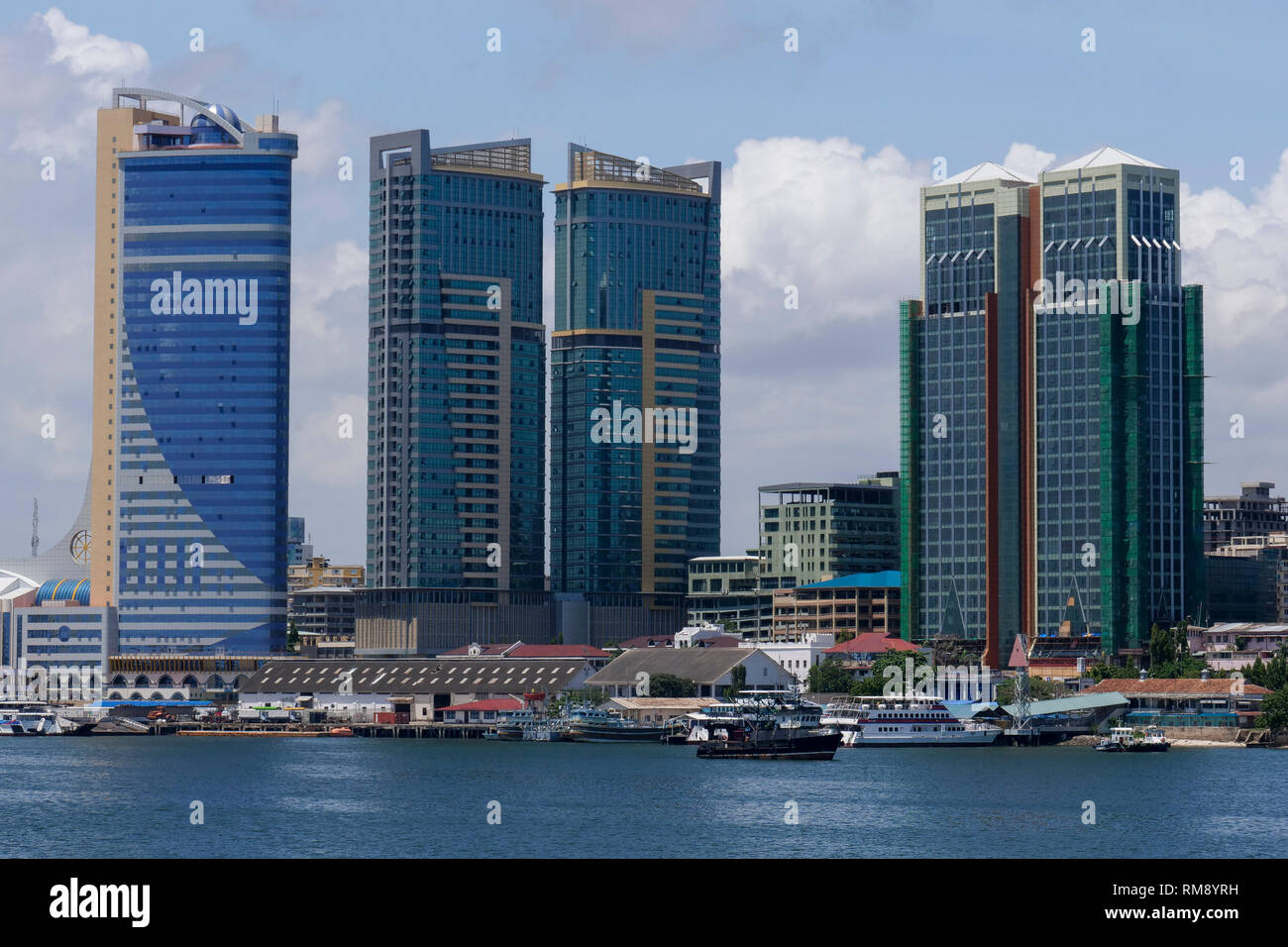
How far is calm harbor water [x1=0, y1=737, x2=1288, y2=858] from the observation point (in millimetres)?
105438

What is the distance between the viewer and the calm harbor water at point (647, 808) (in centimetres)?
10544

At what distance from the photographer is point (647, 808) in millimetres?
129375

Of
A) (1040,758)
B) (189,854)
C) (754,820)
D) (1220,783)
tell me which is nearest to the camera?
(189,854)
